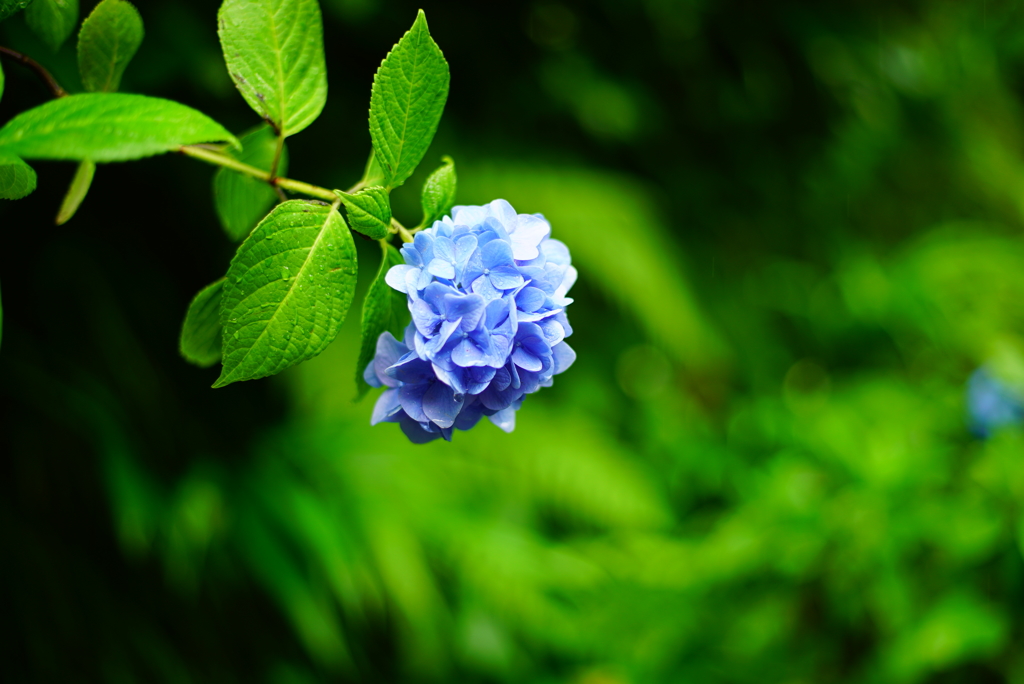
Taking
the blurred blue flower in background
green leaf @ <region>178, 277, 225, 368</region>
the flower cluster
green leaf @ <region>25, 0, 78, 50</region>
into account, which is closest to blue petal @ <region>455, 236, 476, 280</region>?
the flower cluster

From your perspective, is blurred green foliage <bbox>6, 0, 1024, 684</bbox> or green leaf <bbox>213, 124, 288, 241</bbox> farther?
blurred green foliage <bbox>6, 0, 1024, 684</bbox>

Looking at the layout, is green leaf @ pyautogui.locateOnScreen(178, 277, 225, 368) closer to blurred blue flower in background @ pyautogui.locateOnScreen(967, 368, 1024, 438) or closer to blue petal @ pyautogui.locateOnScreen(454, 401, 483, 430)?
blue petal @ pyautogui.locateOnScreen(454, 401, 483, 430)

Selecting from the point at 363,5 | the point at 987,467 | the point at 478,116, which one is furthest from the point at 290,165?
the point at 987,467

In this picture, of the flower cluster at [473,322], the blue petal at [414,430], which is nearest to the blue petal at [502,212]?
the flower cluster at [473,322]

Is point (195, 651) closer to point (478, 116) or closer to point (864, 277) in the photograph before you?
point (478, 116)

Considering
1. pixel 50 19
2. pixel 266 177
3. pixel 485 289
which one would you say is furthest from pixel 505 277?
pixel 50 19
